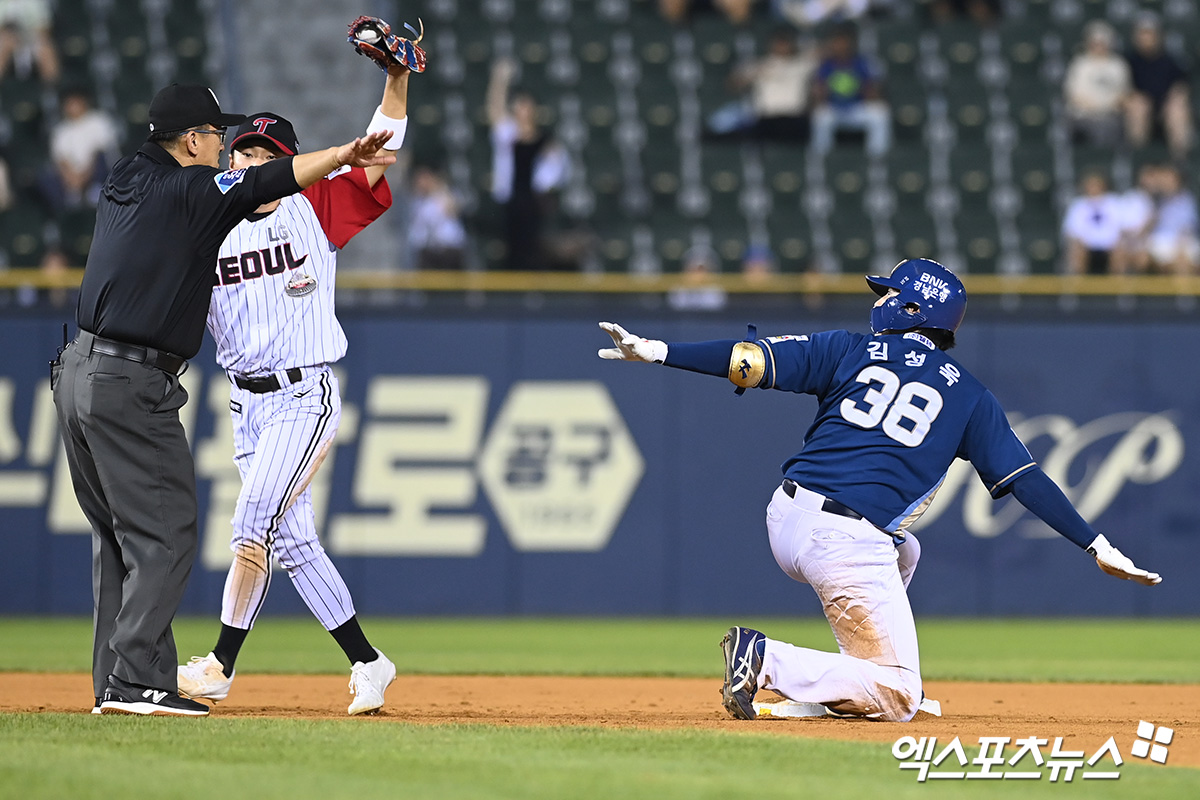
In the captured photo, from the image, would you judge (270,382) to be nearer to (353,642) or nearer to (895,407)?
(353,642)

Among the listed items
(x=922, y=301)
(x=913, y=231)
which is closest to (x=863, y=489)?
(x=922, y=301)

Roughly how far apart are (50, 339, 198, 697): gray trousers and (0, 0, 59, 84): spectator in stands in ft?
34.5

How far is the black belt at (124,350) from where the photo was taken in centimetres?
547

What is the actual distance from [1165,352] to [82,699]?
329 inches

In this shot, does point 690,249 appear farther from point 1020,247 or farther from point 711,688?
point 711,688

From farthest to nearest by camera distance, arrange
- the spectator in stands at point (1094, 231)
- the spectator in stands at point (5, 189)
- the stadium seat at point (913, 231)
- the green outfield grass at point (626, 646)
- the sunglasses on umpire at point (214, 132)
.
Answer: the stadium seat at point (913, 231) < the spectator in stands at point (5, 189) < the spectator in stands at point (1094, 231) < the green outfield grass at point (626, 646) < the sunglasses on umpire at point (214, 132)

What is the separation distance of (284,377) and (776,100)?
9.63m

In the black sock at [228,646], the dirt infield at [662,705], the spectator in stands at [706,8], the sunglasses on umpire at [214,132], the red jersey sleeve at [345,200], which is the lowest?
the dirt infield at [662,705]

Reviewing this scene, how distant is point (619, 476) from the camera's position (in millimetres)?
11844

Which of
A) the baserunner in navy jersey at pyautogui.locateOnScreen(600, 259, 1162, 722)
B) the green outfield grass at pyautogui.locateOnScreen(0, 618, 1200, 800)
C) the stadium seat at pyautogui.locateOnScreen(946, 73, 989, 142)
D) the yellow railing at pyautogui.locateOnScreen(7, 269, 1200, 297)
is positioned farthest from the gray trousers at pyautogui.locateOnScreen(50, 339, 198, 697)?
the stadium seat at pyautogui.locateOnScreen(946, 73, 989, 142)

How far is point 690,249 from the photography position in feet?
46.7

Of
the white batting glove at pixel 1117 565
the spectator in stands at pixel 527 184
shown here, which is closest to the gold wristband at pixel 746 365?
the white batting glove at pixel 1117 565

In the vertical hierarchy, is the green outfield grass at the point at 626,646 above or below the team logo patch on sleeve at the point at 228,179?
below

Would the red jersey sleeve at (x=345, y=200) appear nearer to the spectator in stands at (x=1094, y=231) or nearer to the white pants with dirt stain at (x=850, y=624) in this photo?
the white pants with dirt stain at (x=850, y=624)
